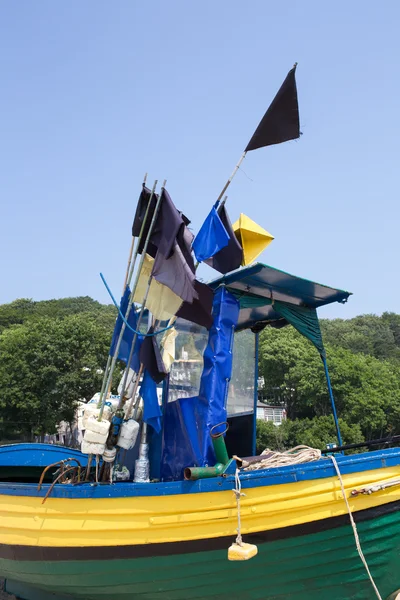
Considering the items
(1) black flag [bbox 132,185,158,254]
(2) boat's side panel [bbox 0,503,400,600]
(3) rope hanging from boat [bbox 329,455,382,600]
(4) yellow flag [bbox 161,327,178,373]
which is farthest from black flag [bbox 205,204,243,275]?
(2) boat's side panel [bbox 0,503,400,600]

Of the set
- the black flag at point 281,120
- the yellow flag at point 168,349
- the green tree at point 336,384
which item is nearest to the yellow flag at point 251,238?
the black flag at point 281,120

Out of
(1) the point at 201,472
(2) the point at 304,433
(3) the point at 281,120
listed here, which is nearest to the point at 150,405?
(1) the point at 201,472

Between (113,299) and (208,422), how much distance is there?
1.64m

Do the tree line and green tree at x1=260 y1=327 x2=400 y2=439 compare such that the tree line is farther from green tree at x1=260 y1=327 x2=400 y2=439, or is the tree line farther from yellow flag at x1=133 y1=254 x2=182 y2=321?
yellow flag at x1=133 y1=254 x2=182 y2=321

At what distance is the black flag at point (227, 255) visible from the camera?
219 inches

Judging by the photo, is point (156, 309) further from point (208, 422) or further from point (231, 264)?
point (208, 422)

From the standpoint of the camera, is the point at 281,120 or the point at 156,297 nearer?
the point at 281,120

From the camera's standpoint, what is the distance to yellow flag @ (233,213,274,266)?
5848 mm

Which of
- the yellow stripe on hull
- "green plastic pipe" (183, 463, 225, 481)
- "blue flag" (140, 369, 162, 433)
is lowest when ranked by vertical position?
the yellow stripe on hull

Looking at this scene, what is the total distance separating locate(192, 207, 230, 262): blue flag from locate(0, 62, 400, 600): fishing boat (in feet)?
0.04

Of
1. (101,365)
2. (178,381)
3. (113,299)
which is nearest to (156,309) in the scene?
(113,299)

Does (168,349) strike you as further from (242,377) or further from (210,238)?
(242,377)

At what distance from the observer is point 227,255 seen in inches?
221

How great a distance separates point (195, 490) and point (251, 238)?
9.31 feet
